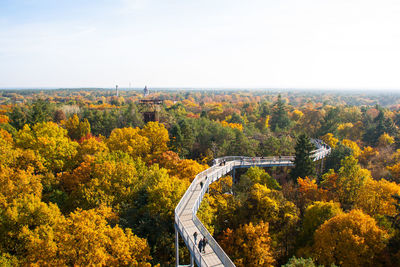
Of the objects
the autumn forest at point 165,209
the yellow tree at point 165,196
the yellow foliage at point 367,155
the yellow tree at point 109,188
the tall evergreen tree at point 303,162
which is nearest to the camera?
the autumn forest at point 165,209

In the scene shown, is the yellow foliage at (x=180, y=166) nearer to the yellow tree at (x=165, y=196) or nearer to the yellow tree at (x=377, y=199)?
the yellow tree at (x=165, y=196)

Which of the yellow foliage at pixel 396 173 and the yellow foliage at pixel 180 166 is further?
the yellow foliage at pixel 396 173

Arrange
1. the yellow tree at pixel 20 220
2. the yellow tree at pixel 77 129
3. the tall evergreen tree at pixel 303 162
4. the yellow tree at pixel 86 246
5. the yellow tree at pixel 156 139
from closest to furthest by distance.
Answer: the yellow tree at pixel 86 246
the yellow tree at pixel 20 220
the tall evergreen tree at pixel 303 162
the yellow tree at pixel 156 139
the yellow tree at pixel 77 129

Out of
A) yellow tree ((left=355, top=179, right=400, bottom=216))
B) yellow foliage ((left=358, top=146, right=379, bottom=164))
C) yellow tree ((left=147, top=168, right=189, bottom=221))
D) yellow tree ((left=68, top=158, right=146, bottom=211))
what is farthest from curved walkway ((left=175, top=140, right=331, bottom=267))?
yellow foliage ((left=358, top=146, right=379, bottom=164))

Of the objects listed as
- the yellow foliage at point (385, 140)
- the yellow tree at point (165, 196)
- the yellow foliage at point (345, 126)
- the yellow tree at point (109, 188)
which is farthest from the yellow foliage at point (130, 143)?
the yellow foliage at point (345, 126)

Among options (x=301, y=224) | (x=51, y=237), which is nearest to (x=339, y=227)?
(x=301, y=224)

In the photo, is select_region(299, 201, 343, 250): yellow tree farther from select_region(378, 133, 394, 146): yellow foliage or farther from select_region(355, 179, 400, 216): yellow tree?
select_region(378, 133, 394, 146): yellow foliage
